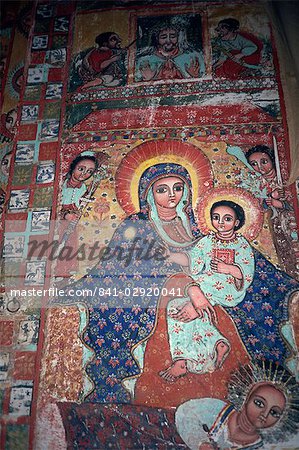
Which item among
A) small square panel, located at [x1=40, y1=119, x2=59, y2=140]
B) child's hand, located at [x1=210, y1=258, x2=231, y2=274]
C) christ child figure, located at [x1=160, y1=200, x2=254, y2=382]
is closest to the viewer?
christ child figure, located at [x1=160, y1=200, x2=254, y2=382]

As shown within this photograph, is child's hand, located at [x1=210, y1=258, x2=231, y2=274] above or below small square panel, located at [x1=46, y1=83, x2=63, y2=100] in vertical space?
below

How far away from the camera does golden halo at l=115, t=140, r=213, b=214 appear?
5230 mm

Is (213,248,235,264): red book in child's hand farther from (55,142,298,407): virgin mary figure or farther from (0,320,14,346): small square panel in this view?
(0,320,14,346): small square panel

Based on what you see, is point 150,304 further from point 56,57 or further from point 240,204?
point 56,57

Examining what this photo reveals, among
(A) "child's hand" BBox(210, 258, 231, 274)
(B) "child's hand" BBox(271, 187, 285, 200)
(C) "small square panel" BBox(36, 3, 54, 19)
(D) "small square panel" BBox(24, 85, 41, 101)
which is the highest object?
(C) "small square panel" BBox(36, 3, 54, 19)

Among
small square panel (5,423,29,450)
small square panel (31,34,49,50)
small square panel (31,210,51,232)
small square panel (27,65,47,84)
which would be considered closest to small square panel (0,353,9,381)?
small square panel (5,423,29,450)

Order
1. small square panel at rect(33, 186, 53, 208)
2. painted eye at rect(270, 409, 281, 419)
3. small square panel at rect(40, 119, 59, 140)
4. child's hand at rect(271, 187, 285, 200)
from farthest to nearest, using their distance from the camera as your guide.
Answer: small square panel at rect(40, 119, 59, 140), small square panel at rect(33, 186, 53, 208), child's hand at rect(271, 187, 285, 200), painted eye at rect(270, 409, 281, 419)

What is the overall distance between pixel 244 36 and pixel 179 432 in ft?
A: 13.7

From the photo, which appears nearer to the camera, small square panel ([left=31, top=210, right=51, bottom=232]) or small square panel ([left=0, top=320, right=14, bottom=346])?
small square panel ([left=0, top=320, right=14, bottom=346])

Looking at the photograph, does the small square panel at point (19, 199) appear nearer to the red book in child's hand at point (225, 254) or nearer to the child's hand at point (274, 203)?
the red book in child's hand at point (225, 254)

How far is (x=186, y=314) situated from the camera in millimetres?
4723

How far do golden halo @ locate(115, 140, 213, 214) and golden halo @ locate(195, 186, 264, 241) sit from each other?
106 mm

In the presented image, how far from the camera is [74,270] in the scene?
498cm

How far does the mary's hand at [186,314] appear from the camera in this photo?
185 inches
